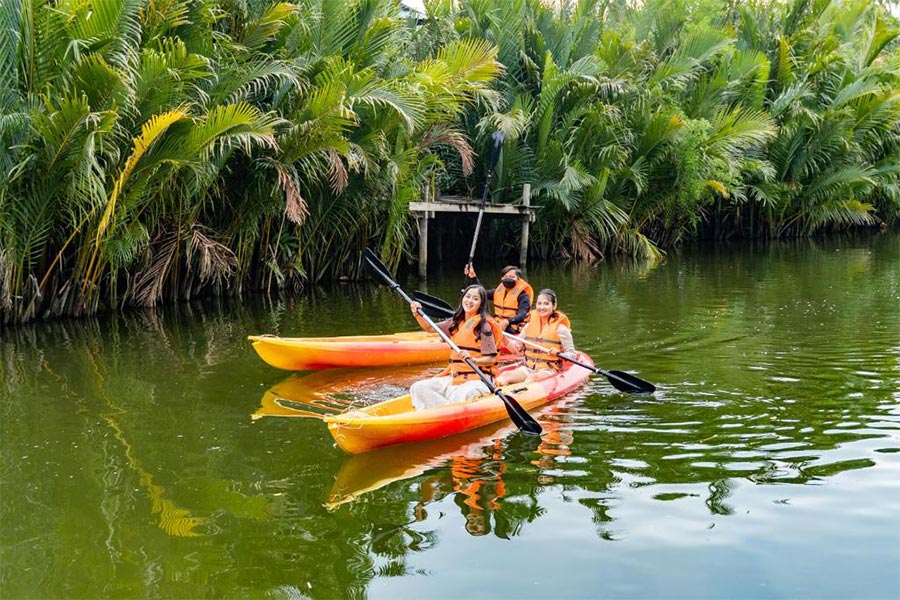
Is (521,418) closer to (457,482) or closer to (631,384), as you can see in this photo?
(457,482)

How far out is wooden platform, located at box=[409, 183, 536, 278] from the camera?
19781 millimetres

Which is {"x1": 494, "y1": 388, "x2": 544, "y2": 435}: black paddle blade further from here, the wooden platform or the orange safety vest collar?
the wooden platform

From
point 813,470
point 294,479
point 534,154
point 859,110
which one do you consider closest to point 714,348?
point 813,470

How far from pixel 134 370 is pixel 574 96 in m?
13.7

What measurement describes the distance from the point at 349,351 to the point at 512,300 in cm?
220

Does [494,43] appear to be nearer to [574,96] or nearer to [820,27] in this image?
[574,96]

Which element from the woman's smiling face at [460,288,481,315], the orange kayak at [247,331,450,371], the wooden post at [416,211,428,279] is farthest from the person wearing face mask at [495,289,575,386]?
the wooden post at [416,211,428,279]

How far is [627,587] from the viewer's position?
5.12 m

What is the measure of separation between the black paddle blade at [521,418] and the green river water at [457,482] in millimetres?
195

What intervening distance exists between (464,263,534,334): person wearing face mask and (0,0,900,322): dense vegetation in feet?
12.0

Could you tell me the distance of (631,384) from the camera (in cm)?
922

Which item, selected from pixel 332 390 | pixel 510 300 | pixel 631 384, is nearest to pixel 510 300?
pixel 510 300

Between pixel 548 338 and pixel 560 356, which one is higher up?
pixel 548 338

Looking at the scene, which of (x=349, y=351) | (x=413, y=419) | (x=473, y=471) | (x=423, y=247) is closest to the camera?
(x=473, y=471)
